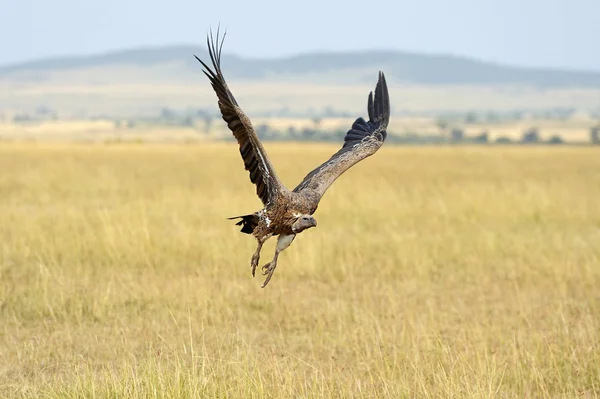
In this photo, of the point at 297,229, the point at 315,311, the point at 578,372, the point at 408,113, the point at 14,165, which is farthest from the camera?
the point at 408,113

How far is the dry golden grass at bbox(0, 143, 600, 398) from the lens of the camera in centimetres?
740

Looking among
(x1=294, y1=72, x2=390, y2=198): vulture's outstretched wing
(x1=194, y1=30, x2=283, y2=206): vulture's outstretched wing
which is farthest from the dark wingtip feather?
(x1=194, y1=30, x2=283, y2=206): vulture's outstretched wing

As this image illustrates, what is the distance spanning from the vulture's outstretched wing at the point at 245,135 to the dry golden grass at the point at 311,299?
1217 millimetres

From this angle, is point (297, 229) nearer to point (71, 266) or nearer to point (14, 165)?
point (71, 266)

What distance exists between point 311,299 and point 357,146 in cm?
269

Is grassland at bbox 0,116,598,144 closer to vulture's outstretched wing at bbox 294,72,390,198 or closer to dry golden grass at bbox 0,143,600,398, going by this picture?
dry golden grass at bbox 0,143,600,398

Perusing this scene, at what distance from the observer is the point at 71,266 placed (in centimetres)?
1185

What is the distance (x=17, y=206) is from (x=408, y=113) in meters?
183

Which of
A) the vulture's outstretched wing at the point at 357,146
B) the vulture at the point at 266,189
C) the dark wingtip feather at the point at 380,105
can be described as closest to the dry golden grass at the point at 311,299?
the vulture at the point at 266,189

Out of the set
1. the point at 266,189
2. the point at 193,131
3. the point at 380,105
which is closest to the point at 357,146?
the point at 380,105

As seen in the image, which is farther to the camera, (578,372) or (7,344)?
(7,344)

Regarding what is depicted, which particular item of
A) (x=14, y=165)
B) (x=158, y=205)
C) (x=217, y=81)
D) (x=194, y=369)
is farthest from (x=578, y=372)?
(x=14, y=165)

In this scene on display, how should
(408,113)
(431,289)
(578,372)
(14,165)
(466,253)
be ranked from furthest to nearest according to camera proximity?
(408,113)
(14,165)
(466,253)
(431,289)
(578,372)

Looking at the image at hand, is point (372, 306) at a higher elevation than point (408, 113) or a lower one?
higher
